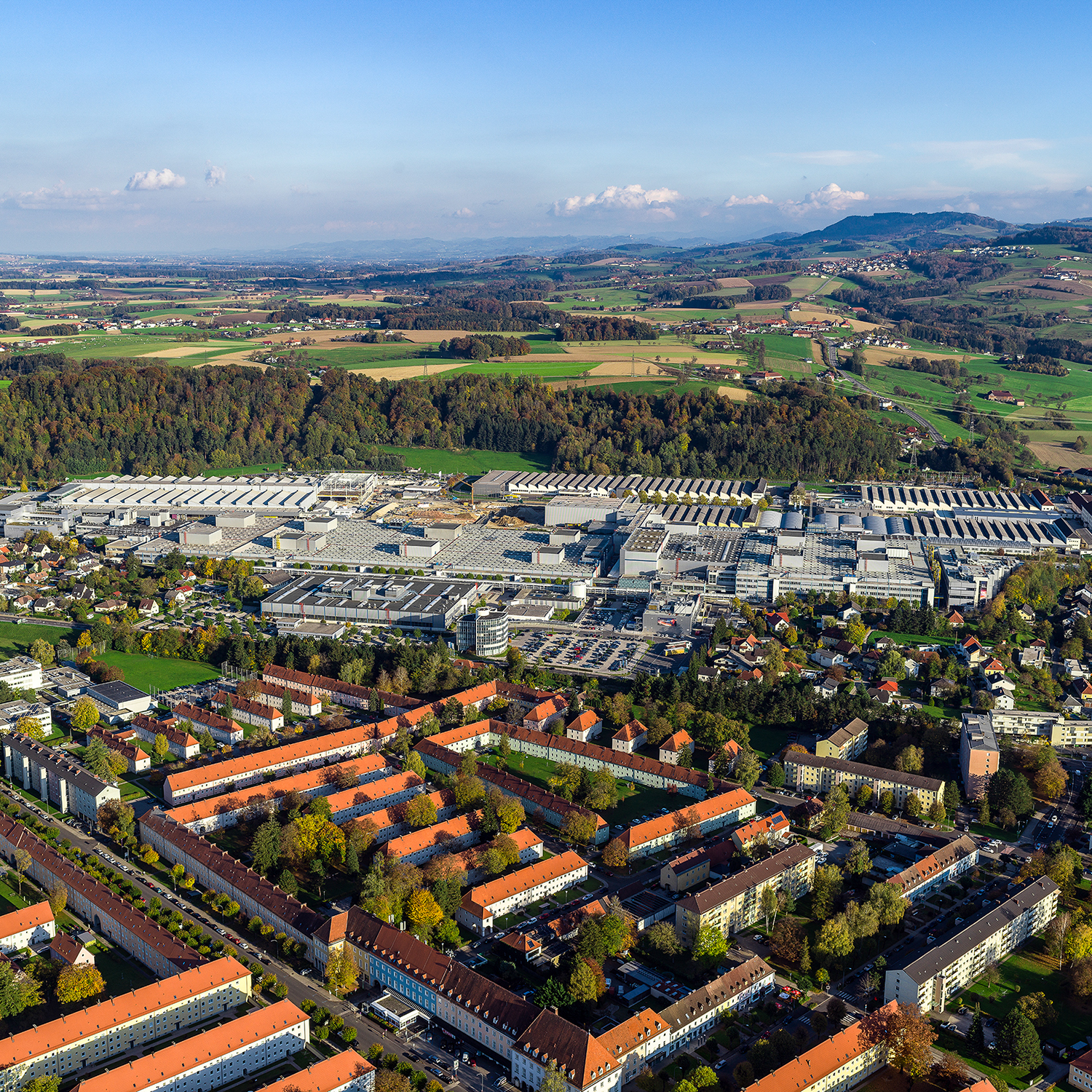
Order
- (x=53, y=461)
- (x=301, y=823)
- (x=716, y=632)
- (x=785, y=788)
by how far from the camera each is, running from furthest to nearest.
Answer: (x=53, y=461) < (x=716, y=632) < (x=785, y=788) < (x=301, y=823)

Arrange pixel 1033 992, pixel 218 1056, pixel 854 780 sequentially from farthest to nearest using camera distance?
pixel 854 780
pixel 1033 992
pixel 218 1056

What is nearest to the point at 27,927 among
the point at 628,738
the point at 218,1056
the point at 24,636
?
the point at 218,1056

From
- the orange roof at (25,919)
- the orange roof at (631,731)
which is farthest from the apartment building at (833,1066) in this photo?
Answer: the orange roof at (25,919)

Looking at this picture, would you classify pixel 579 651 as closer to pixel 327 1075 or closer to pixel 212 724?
pixel 212 724

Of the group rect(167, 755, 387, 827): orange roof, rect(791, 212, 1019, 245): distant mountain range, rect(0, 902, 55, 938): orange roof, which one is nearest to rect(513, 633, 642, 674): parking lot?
rect(167, 755, 387, 827): orange roof

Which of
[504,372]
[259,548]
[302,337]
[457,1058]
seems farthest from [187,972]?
[302,337]

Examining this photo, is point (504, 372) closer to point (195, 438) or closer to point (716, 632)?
point (195, 438)

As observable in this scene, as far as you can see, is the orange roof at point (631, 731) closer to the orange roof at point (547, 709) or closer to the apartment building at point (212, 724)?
the orange roof at point (547, 709)
